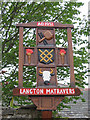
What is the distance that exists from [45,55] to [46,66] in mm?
330

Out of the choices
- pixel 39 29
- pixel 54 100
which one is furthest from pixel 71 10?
pixel 54 100

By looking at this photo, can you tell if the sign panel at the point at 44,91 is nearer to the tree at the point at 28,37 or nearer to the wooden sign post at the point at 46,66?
the wooden sign post at the point at 46,66

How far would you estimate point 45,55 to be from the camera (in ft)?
13.3

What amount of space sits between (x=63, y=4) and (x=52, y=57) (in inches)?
166

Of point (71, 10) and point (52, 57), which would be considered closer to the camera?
point (52, 57)

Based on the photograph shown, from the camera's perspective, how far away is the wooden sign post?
3639mm

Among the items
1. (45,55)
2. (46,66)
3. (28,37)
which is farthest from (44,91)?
(28,37)

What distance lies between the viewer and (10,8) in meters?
6.23

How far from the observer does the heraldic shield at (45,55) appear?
13.2 feet

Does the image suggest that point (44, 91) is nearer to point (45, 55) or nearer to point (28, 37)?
point (45, 55)

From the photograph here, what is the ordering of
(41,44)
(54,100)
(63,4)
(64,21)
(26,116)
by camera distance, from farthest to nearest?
(63,4), (64,21), (26,116), (41,44), (54,100)

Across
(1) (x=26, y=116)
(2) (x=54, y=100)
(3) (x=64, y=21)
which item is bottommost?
(1) (x=26, y=116)

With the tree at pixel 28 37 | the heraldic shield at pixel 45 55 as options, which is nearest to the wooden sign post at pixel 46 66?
the heraldic shield at pixel 45 55

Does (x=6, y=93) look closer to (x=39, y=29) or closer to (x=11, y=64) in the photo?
A: (x=11, y=64)
